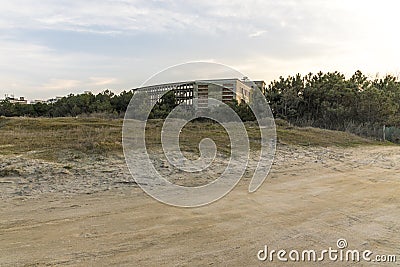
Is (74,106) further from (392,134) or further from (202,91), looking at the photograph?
(202,91)

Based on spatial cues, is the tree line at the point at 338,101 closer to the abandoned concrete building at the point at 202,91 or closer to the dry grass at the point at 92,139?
the dry grass at the point at 92,139

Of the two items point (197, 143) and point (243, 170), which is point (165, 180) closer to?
point (243, 170)

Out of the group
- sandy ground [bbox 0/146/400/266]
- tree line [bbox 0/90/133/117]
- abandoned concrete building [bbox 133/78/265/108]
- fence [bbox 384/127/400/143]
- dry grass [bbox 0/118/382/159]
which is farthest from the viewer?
tree line [bbox 0/90/133/117]

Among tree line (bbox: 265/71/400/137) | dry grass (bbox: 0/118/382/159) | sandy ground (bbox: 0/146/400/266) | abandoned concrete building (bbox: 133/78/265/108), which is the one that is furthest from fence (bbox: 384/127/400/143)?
sandy ground (bbox: 0/146/400/266)

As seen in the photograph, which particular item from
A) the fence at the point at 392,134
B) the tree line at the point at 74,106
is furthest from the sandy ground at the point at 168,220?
the tree line at the point at 74,106

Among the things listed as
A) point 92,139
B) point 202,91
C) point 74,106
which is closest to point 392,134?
point 202,91

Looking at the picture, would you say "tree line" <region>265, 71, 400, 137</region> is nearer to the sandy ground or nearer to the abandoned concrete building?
the abandoned concrete building

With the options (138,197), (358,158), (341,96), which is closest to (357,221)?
(138,197)

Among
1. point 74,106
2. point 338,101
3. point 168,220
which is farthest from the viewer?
point 74,106

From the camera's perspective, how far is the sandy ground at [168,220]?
12.5ft

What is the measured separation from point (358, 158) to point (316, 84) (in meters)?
19.1

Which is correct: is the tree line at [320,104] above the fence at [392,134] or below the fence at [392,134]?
above

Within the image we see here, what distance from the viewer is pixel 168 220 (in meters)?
4.98

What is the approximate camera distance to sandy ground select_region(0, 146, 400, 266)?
149 inches
